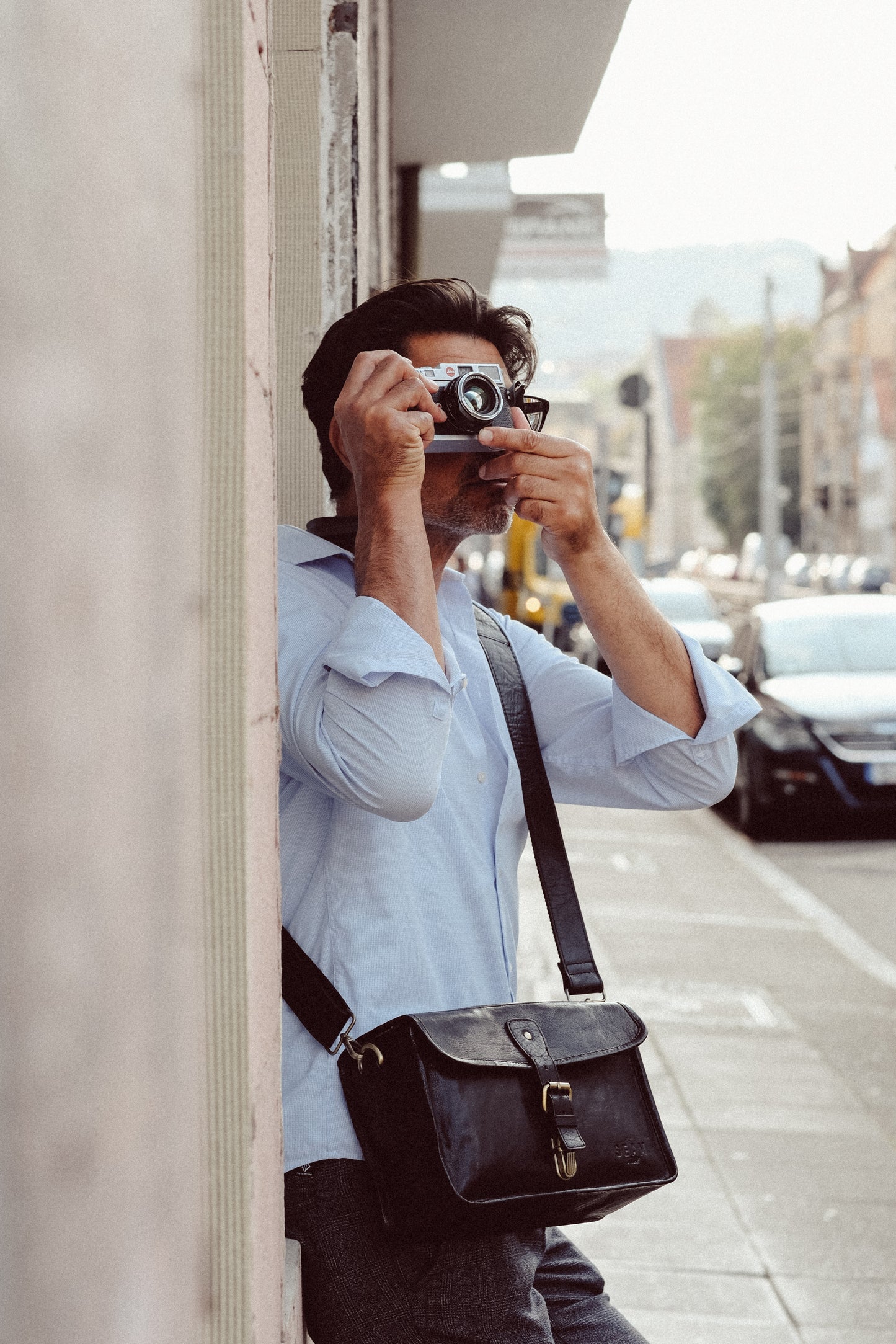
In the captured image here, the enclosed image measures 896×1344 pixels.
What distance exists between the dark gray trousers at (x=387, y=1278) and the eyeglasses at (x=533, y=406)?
94 centimetres

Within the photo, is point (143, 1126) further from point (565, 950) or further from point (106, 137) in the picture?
point (565, 950)

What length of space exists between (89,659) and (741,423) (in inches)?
3050

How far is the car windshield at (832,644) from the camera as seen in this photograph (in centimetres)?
1112

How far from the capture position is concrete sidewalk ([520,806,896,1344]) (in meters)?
3.75

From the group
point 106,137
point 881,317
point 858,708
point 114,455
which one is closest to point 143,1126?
point 114,455

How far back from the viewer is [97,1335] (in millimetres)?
975

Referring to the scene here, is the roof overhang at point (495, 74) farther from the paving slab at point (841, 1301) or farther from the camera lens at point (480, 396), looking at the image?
the paving slab at point (841, 1301)

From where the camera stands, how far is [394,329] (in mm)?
1854

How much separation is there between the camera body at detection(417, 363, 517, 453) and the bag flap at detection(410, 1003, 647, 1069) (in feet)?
2.03

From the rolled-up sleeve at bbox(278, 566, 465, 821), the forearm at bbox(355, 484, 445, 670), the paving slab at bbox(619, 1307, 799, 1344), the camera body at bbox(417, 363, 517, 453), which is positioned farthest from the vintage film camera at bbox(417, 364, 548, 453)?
the paving slab at bbox(619, 1307, 799, 1344)

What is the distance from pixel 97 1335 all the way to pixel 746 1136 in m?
4.24

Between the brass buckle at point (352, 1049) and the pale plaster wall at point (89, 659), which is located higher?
the pale plaster wall at point (89, 659)

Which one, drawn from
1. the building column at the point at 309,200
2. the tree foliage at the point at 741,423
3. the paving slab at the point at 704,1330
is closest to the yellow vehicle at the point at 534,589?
the paving slab at the point at 704,1330

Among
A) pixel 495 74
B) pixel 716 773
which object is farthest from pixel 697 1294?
pixel 495 74
